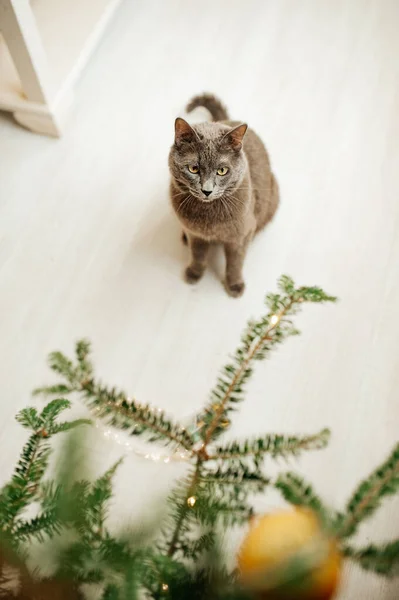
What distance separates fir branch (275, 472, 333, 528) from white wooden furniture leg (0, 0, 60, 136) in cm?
127

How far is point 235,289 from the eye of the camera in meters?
1.31

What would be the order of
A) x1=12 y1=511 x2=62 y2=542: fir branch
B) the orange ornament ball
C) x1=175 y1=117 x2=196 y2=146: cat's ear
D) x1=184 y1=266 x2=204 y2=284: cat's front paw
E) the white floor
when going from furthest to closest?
x1=184 y1=266 x2=204 y2=284: cat's front paw → the white floor → x1=175 y1=117 x2=196 y2=146: cat's ear → x1=12 y1=511 x2=62 y2=542: fir branch → the orange ornament ball

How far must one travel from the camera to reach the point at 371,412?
→ 3.95 feet

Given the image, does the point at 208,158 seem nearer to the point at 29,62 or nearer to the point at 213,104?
the point at 213,104

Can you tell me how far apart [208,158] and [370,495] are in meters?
0.72

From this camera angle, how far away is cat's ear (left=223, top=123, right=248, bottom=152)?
0.94 m

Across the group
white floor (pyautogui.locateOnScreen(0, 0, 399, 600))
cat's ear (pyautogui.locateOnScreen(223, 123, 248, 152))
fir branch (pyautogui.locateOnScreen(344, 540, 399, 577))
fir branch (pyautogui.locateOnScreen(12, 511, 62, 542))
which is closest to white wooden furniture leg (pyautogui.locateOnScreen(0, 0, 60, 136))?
white floor (pyautogui.locateOnScreen(0, 0, 399, 600))

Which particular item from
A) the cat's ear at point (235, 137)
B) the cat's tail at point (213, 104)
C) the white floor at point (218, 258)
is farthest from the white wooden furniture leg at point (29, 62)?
the cat's ear at point (235, 137)

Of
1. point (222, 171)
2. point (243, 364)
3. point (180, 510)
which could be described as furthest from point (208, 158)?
point (180, 510)

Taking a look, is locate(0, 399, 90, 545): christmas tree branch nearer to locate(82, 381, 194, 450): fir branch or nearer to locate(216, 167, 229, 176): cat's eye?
locate(82, 381, 194, 450): fir branch

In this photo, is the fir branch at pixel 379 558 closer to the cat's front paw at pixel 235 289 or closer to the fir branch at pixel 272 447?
the fir branch at pixel 272 447

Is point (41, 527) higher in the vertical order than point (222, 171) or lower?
lower

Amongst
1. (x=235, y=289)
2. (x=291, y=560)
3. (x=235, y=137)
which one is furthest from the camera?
(x=235, y=289)

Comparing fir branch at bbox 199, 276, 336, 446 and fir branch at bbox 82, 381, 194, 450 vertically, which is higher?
fir branch at bbox 199, 276, 336, 446
